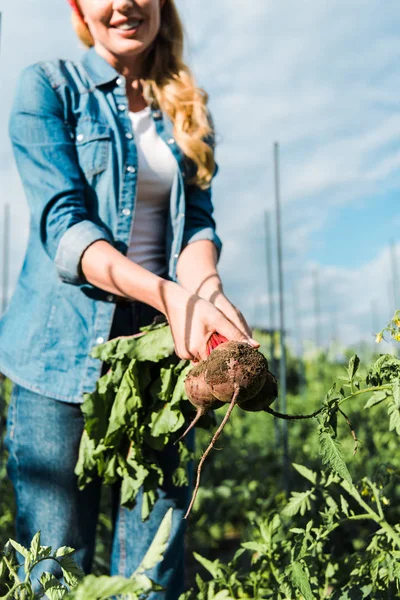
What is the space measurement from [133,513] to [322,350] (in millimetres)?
8043

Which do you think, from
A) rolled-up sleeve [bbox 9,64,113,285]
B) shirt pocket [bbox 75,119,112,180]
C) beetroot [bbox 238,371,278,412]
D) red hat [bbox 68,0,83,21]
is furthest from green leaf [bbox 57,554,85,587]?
red hat [bbox 68,0,83,21]

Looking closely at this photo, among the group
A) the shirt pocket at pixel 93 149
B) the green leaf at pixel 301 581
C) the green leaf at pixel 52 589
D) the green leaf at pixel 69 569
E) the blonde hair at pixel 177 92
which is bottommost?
the green leaf at pixel 301 581

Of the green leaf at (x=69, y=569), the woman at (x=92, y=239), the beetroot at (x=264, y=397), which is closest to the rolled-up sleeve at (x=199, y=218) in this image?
the woman at (x=92, y=239)

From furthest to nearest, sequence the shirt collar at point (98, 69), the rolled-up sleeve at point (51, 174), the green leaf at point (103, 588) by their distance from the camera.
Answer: the shirt collar at point (98, 69), the rolled-up sleeve at point (51, 174), the green leaf at point (103, 588)

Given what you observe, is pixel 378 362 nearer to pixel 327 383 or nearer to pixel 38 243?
pixel 38 243

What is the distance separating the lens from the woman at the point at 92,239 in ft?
5.08

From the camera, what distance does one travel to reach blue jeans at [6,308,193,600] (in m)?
1.56

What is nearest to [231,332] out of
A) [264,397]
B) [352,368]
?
[264,397]

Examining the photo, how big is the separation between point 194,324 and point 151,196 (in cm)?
56

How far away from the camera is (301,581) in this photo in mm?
1202

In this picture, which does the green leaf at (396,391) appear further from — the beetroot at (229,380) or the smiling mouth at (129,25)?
the smiling mouth at (129,25)

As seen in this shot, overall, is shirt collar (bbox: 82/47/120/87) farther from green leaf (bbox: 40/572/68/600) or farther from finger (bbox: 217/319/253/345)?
green leaf (bbox: 40/572/68/600)

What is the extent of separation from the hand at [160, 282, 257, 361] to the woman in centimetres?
10

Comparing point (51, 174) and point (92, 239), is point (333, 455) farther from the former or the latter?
point (51, 174)
